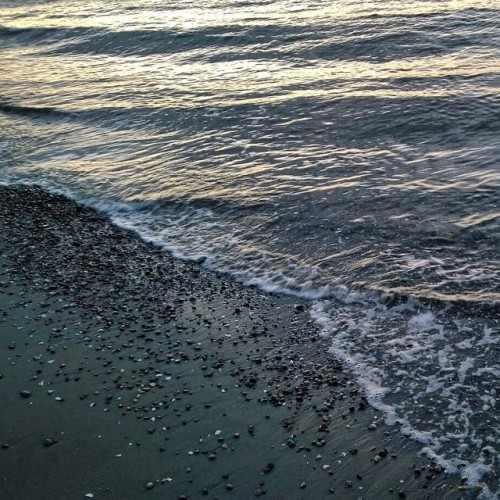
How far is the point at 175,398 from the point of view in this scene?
759cm

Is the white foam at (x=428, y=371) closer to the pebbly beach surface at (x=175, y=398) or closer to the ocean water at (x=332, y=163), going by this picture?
the ocean water at (x=332, y=163)

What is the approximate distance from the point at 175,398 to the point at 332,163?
304 inches

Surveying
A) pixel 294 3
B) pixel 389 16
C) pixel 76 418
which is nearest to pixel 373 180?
pixel 76 418

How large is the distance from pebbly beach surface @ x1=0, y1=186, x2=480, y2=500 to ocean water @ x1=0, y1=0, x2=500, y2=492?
0.47m

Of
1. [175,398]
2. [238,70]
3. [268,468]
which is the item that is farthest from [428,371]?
[238,70]

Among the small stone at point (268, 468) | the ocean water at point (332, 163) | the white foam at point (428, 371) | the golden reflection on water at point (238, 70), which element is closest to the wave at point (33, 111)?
the ocean water at point (332, 163)

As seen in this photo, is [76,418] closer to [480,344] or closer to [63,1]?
[480,344]

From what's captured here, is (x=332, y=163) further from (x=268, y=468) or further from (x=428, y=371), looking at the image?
(x=268, y=468)

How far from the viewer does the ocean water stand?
27.5 ft

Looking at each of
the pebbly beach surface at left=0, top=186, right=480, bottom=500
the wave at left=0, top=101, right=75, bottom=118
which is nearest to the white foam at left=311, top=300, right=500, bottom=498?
the pebbly beach surface at left=0, top=186, right=480, bottom=500

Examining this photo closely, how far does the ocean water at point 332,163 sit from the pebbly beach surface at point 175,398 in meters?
0.47

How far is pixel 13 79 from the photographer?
77.2ft

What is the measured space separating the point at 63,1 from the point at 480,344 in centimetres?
3498

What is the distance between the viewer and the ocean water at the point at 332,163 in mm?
8383
